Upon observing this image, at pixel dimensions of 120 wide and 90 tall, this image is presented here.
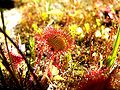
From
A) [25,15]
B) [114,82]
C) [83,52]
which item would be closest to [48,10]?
[25,15]

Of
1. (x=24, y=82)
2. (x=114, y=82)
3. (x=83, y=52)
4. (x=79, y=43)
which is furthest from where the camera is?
(x=79, y=43)

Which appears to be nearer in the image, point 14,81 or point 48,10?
point 14,81

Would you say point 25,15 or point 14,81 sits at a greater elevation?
point 25,15

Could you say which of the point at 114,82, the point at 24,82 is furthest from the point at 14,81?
the point at 114,82

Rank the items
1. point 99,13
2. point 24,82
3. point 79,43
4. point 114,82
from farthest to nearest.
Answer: point 99,13 < point 79,43 < point 24,82 < point 114,82

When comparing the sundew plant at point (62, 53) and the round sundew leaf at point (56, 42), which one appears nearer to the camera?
the sundew plant at point (62, 53)

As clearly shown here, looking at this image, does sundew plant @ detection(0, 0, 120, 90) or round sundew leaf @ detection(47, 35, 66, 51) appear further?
round sundew leaf @ detection(47, 35, 66, 51)

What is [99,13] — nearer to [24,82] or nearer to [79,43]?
[79,43]
